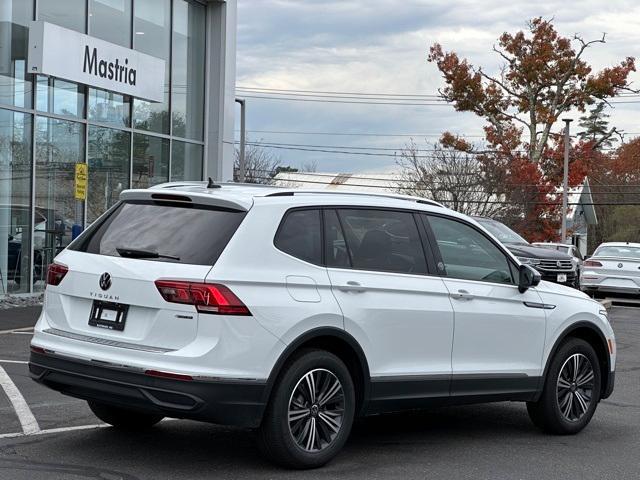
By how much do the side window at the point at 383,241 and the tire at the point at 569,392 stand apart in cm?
161

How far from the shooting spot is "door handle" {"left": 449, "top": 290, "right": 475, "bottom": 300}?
683 cm

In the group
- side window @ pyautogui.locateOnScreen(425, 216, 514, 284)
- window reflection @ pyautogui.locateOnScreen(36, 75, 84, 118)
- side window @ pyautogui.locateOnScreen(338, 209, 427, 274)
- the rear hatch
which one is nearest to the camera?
the rear hatch

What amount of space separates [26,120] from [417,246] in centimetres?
1227

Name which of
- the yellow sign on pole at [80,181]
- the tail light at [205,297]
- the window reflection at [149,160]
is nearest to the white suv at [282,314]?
the tail light at [205,297]

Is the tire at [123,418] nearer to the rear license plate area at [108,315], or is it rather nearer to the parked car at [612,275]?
the rear license plate area at [108,315]

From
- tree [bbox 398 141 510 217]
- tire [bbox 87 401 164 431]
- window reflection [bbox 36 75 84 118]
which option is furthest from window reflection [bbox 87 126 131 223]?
tree [bbox 398 141 510 217]

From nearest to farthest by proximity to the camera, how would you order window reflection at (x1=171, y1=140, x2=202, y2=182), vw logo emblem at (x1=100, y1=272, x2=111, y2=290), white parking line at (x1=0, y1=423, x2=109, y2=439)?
vw logo emblem at (x1=100, y1=272, x2=111, y2=290), white parking line at (x1=0, y1=423, x2=109, y2=439), window reflection at (x1=171, y1=140, x2=202, y2=182)

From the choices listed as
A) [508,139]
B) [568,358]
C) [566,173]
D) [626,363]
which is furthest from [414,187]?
[568,358]

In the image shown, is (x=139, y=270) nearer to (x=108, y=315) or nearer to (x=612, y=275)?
(x=108, y=315)

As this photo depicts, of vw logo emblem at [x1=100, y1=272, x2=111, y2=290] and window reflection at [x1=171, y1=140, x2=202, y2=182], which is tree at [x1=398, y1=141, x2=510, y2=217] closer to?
window reflection at [x1=171, y1=140, x2=202, y2=182]

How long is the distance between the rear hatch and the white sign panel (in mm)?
11775

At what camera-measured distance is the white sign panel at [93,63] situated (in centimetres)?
1711

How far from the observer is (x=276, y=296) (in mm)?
5781

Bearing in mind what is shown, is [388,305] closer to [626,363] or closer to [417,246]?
[417,246]
